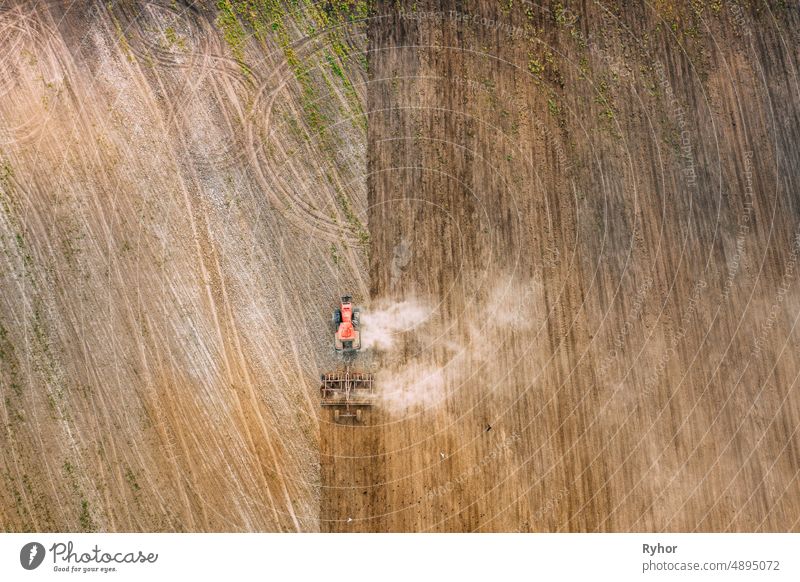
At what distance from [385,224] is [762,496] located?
24.7 ft

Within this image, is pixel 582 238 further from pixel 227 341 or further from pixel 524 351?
pixel 227 341

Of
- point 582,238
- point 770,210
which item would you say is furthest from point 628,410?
point 770,210

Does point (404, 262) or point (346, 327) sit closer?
point (346, 327)

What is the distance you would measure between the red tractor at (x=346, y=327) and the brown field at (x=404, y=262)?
215mm

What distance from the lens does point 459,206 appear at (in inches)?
358
